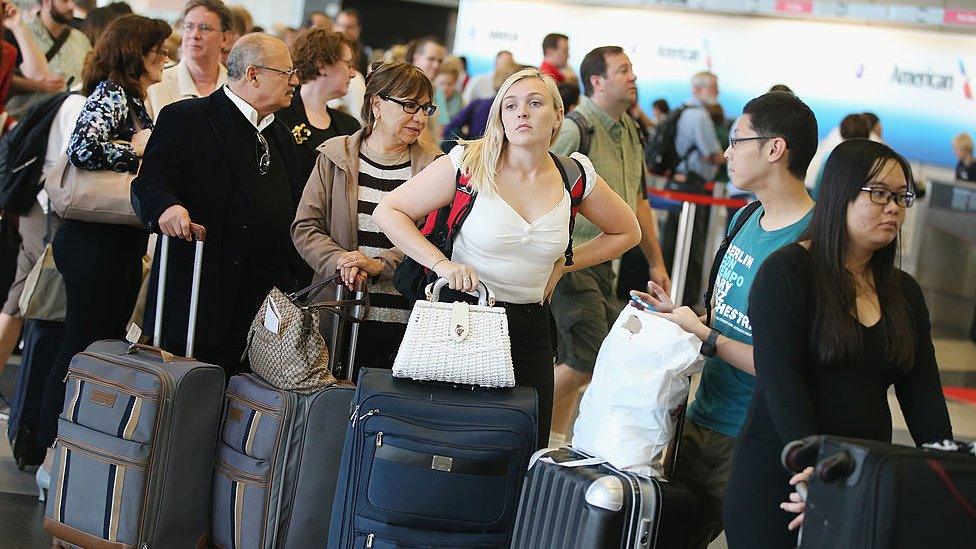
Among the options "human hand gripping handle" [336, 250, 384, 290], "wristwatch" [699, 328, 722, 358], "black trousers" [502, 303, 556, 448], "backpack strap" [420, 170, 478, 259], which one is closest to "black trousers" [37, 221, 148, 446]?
"human hand gripping handle" [336, 250, 384, 290]

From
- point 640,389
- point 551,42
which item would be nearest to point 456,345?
point 640,389

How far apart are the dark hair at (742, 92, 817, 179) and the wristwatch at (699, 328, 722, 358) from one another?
1.47 feet

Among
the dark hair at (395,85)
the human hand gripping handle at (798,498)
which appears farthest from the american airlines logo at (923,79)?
the human hand gripping handle at (798,498)

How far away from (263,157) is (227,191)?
18 centimetres

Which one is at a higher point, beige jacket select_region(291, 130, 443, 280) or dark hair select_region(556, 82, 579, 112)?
dark hair select_region(556, 82, 579, 112)

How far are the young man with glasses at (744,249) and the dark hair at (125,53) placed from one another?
2.21 metres

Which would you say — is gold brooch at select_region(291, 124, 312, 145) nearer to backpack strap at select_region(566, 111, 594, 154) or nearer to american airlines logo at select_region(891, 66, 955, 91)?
backpack strap at select_region(566, 111, 594, 154)

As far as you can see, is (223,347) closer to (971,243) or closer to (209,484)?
(209,484)

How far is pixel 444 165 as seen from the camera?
11.3ft

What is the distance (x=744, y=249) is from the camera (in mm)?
3020

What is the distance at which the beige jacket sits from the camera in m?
3.88

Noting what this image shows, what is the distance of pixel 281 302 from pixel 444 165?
625 millimetres

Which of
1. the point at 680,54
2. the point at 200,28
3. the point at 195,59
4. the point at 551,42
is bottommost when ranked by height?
the point at 195,59

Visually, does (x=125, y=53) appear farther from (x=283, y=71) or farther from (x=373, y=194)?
(x=373, y=194)
